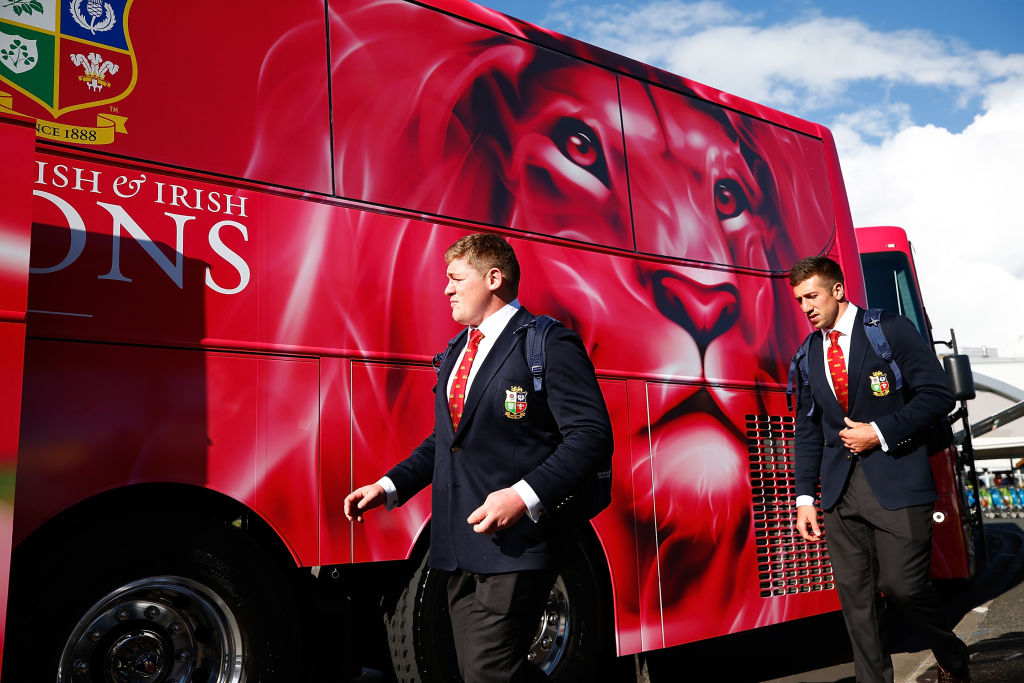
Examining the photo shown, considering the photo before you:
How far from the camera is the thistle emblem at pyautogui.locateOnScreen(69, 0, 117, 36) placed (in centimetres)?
311

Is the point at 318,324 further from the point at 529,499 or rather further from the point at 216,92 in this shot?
the point at 529,499

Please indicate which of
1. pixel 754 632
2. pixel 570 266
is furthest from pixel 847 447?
pixel 754 632

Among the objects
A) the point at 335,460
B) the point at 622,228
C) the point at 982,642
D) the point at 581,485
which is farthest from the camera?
the point at 982,642

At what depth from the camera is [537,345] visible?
8.17 feet

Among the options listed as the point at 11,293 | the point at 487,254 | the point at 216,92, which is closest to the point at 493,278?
the point at 487,254

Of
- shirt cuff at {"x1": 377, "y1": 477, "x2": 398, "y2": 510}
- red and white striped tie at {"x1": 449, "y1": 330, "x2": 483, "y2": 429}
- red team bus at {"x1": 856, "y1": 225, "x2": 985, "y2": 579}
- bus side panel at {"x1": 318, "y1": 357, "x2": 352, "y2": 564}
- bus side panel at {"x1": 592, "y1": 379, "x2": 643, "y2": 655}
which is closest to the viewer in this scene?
red and white striped tie at {"x1": 449, "y1": 330, "x2": 483, "y2": 429}

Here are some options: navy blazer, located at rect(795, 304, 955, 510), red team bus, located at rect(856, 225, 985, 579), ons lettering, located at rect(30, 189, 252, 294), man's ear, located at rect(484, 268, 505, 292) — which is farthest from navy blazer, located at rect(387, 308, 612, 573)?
red team bus, located at rect(856, 225, 985, 579)

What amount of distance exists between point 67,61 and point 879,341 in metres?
3.26

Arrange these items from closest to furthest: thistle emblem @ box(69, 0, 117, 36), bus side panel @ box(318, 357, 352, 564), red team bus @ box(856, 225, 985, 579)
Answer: thistle emblem @ box(69, 0, 117, 36) → bus side panel @ box(318, 357, 352, 564) → red team bus @ box(856, 225, 985, 579)

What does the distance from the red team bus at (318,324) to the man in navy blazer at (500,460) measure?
2.55 feet

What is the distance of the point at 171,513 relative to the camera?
3.03 metres

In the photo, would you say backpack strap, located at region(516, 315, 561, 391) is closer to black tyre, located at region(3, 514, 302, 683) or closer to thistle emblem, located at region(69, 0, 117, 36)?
black tyre, located at region(3, 514, 302, 683)

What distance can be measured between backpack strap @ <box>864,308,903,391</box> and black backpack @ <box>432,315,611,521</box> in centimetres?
168

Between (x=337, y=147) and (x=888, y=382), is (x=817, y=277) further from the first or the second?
(x=337, y=147)
